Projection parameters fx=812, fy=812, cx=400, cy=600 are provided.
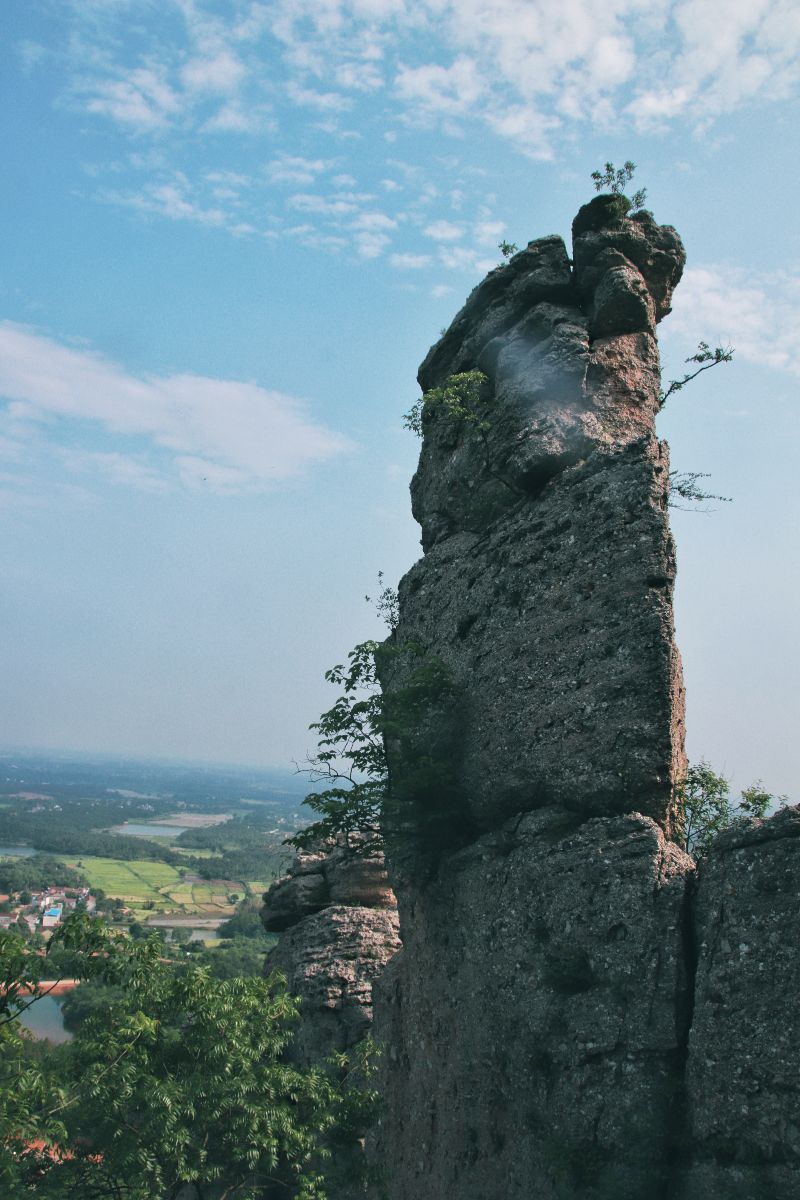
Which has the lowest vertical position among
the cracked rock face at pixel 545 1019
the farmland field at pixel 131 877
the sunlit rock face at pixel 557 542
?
the farmland field at pixel 131 877

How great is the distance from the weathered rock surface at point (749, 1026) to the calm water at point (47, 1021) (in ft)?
182

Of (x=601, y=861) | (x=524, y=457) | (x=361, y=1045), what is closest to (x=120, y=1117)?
(x=361, y=1045)

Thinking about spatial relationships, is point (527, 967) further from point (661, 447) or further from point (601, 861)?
point (661, 447)

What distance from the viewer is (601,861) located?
10.7m

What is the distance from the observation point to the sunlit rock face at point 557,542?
11.6 meters

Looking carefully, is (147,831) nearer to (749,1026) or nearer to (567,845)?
(567,845)

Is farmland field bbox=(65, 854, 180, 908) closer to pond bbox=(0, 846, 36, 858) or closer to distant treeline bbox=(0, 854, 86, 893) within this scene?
distant treeline bbox=(0, 854, 86, 893)

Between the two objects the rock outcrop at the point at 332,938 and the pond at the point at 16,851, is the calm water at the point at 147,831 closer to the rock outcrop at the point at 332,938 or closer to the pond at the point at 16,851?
the pond at the point at 16,851

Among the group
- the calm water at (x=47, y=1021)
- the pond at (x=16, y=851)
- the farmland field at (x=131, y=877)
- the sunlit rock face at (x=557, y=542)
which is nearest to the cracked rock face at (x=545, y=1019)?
the sunlit rock face at (x=557, y=542)

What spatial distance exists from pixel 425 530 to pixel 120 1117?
39.8 ft

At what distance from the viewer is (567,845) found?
1127cm

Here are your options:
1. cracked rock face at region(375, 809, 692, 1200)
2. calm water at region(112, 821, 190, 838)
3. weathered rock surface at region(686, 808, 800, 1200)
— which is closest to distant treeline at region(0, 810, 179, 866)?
calm water at region(112, 821, 190, 838)

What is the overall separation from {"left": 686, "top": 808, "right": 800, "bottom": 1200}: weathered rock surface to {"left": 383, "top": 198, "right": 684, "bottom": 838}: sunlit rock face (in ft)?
6.28

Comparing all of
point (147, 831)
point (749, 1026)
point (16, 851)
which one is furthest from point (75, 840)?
point (749, 1026)
